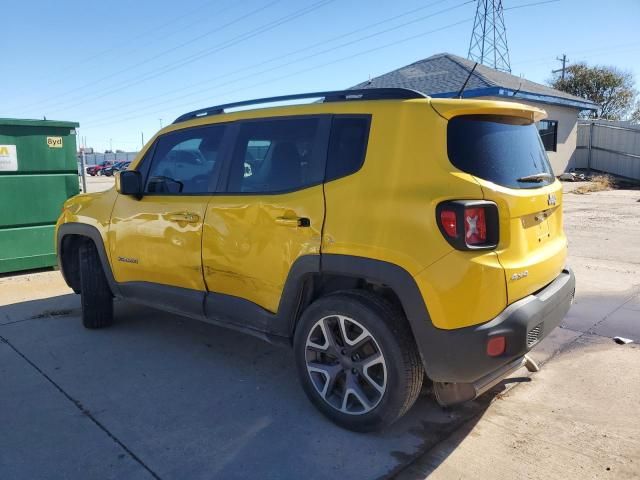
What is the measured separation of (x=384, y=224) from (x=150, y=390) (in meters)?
2.07

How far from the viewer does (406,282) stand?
269 cm

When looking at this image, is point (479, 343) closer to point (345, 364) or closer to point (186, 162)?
point (345, 364)

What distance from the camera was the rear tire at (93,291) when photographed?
4750 mm

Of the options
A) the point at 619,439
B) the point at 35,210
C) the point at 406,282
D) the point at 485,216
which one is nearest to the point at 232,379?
the point at 406,282

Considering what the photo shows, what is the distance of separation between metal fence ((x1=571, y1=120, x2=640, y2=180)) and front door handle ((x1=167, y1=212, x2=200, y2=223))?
24.9m

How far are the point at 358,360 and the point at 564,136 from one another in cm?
2402

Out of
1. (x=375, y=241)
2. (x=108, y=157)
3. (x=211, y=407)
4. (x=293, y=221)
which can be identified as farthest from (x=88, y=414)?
(x=108, y=157)

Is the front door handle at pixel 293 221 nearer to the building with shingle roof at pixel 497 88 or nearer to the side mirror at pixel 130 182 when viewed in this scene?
the side mirror at pixel 130 182

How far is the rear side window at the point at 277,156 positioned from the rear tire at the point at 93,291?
191cm

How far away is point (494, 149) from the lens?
2.89m

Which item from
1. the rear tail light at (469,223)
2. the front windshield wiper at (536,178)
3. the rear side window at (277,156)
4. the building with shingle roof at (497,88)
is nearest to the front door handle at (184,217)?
the rear side window at (277,156)

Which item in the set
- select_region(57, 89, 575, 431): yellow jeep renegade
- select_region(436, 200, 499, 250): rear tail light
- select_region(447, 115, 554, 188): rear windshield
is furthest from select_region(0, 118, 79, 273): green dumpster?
select_region(436, 200, 499, 250): rear tail light

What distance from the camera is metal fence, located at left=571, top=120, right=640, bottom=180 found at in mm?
23578

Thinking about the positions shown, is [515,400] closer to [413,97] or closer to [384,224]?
[384,224]
